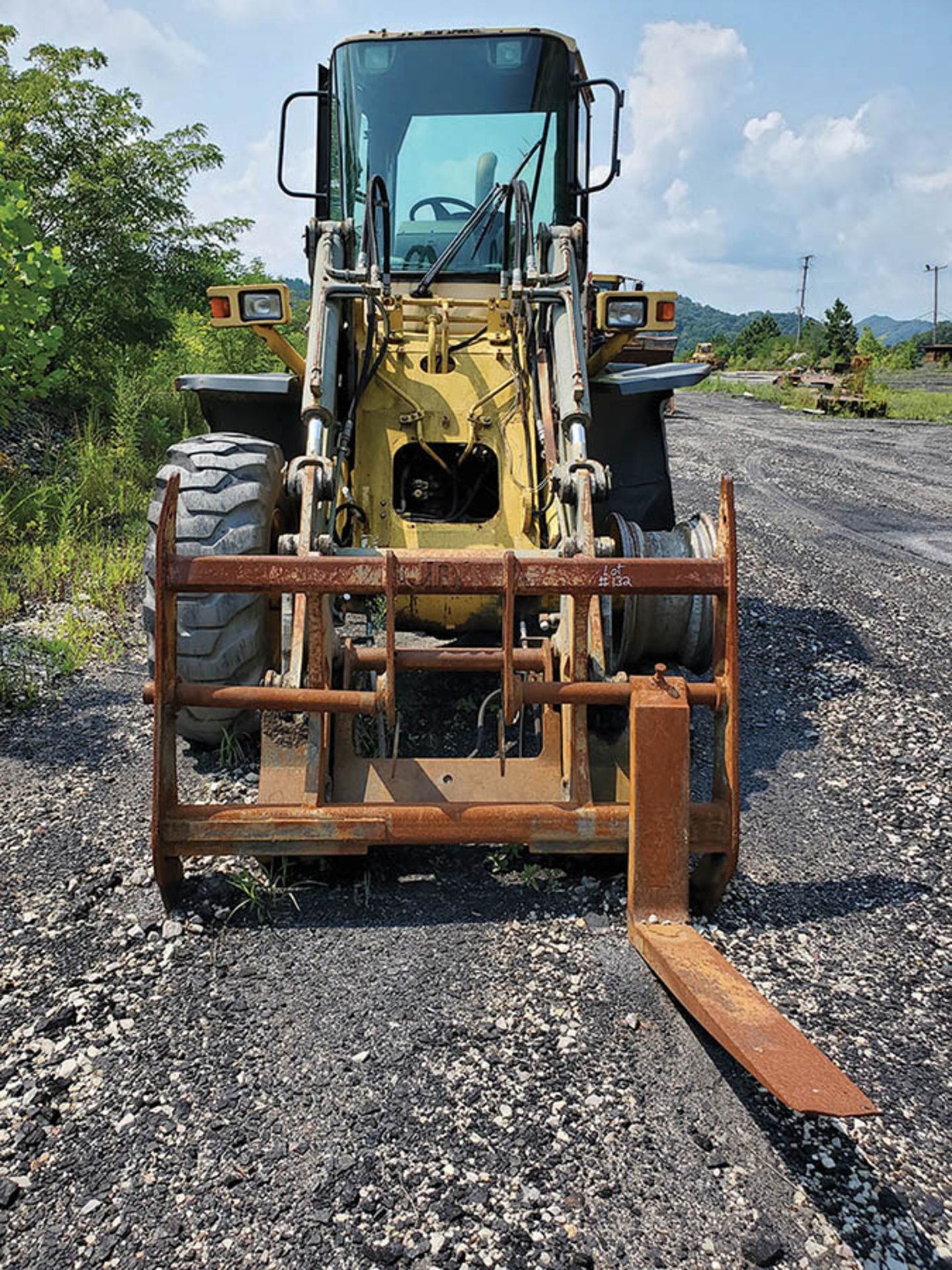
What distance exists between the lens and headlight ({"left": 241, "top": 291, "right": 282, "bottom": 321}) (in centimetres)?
445

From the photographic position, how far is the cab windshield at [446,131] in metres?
5.03

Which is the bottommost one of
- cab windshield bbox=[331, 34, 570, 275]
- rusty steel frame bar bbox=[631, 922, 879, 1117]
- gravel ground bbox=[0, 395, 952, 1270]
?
gravel ground bbox=[0, 395, 952, 1270]

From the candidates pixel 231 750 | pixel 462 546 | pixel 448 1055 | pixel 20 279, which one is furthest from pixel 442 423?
pixel 20 279

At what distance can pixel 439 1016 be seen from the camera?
2.69 metres

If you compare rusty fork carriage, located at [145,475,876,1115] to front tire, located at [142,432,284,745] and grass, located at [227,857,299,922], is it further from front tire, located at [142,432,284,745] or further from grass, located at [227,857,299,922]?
front tire, located at [142,432,284,745]

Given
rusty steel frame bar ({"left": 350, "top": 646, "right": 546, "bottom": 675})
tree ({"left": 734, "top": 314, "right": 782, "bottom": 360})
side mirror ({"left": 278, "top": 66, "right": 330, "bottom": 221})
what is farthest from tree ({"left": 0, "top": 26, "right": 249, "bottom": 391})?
tree ({"left": 734, "top": 314, "right": 782, "bottom": 360})

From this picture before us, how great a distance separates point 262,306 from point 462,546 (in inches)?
54.4

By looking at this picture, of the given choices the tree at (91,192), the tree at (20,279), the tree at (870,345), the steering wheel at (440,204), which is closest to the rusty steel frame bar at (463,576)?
the steering wheel at (440,204)

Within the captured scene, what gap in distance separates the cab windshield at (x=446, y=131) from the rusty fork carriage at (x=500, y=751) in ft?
8.04

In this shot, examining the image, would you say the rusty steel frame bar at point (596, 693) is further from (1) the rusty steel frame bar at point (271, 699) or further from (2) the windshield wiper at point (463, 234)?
(2) the windshield wiper at point (463, 234)

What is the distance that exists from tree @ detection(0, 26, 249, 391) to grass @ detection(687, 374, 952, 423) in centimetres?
1375

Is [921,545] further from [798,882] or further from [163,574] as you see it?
[163,574]

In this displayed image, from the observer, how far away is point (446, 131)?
202 inches

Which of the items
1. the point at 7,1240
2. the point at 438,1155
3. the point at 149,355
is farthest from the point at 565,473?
the point at 149,355
